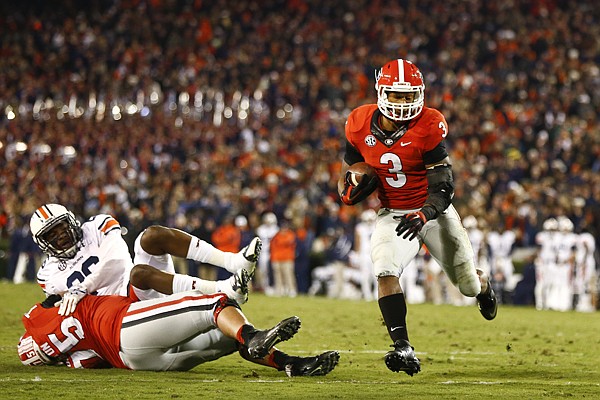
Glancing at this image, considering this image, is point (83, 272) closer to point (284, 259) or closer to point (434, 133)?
point (434, 133)

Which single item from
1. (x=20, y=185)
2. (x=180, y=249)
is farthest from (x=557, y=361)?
(x=20, y=185)

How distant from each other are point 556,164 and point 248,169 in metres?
5.81

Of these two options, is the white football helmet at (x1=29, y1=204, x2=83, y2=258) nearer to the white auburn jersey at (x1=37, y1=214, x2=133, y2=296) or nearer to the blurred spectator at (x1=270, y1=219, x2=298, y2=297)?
the white auburn jersey at (x1=37, y1=214, x2=133, y2=296)

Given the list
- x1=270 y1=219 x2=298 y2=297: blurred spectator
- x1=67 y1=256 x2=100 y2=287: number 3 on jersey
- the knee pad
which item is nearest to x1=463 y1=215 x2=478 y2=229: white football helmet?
x1=270 y1=219 x2=298 y2=297: blurred spectator

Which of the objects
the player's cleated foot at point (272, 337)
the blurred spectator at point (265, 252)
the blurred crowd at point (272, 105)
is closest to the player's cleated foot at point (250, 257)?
the player's cleated foot at point (272, 337)

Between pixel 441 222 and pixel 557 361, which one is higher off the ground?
pixel 441 222

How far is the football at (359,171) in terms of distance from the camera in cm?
604

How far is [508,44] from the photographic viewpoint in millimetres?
21609

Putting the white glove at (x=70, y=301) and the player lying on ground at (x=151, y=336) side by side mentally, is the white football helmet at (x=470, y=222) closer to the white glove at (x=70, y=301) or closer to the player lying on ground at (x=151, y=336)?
the player lying on ground at (x=151, y=336)

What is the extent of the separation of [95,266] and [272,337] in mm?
1616

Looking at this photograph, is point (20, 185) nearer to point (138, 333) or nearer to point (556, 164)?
point (556, 164)

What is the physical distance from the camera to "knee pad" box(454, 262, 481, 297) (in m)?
6.45

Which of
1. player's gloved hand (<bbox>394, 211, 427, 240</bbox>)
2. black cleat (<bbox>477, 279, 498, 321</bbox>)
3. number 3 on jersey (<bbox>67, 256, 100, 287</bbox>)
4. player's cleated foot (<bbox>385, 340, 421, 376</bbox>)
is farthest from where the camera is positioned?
black cleat (<bbox>477, 279, 498, 321</bbox>)

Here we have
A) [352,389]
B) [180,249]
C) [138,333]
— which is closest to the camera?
[352,389]
